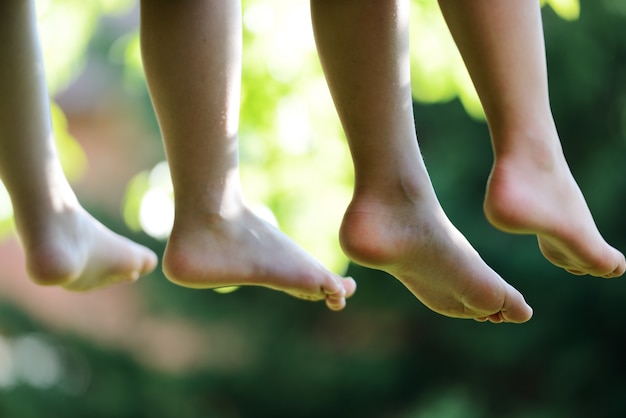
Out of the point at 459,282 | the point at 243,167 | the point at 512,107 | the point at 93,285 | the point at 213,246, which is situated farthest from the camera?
the point at 243,167

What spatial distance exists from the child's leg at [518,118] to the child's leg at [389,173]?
77mm

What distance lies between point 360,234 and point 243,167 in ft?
4.75

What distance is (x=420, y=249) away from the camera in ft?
3.64

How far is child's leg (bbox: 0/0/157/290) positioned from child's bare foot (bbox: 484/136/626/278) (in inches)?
24.0

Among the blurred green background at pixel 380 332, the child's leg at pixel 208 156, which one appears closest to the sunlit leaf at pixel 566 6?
the child's leg at pixel 208 156

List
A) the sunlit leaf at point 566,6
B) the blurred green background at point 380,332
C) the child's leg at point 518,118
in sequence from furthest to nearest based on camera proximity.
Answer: the blurred green background at point 380,332
the sunlit leaf at point 566,6
the child's leg at point 518,118

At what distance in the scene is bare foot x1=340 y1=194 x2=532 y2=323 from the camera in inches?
43.3

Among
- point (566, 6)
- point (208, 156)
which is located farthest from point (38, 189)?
point (566, 6)

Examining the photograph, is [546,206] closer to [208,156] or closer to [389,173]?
[389,173]

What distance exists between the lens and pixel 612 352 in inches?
182

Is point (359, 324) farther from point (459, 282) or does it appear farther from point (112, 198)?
point (459, 282)

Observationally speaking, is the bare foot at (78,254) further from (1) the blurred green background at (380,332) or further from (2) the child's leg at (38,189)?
(1) the blurred green background at (380,332)

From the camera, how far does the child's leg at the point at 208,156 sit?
1.16m

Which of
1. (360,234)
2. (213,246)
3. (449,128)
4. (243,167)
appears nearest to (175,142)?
(213,246)
